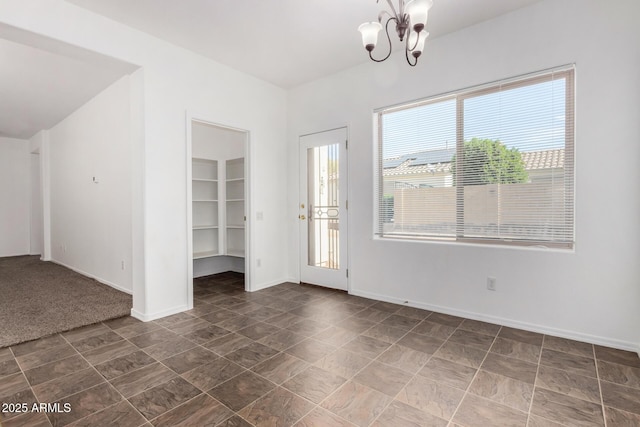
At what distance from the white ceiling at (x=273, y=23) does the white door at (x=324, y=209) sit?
1072mm

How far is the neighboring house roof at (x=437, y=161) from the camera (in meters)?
2.84

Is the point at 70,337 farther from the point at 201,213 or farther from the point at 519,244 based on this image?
the point at 519,244

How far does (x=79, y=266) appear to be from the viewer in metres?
5.50

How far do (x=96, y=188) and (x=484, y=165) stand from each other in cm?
526

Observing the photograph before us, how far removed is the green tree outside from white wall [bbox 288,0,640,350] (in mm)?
457

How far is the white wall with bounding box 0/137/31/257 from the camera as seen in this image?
7379mm

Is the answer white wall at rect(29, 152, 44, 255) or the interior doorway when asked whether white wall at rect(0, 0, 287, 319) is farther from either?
white wall at rect(29, 152, 44, 255)

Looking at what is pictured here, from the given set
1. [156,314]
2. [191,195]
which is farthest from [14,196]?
[156,314]

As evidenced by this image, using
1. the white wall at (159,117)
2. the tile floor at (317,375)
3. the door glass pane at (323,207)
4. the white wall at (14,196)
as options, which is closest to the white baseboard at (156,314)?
the white wall at (159,117)

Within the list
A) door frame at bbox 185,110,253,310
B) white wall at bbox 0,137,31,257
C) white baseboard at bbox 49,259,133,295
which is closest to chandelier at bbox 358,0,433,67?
door frame at bbox 185,110,253,310

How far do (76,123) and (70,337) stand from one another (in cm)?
419

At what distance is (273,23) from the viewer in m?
3.10

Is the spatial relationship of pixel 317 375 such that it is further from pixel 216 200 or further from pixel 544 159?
pixel 216 200

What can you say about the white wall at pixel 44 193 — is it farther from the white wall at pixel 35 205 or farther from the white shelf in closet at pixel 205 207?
the white shelf in closet at pixel 205 207
